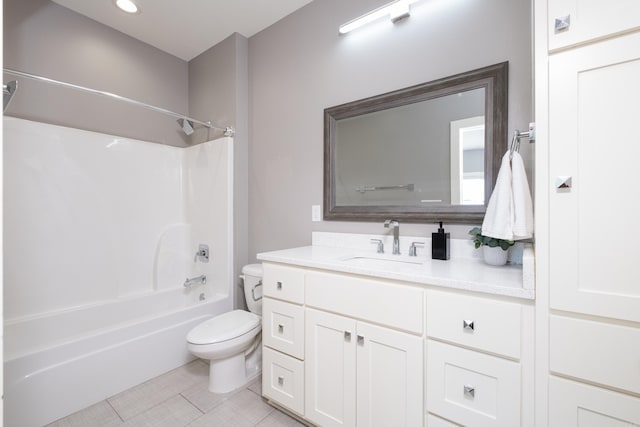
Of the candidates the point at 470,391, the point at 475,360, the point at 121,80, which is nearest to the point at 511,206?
the point at 475,360

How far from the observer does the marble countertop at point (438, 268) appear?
934mm

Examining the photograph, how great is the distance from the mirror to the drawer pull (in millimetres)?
761

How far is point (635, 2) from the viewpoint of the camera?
30.5 inches

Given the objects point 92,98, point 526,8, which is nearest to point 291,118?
point 526,8

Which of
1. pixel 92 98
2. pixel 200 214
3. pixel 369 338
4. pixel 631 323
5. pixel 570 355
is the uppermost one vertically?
pixel 92 98

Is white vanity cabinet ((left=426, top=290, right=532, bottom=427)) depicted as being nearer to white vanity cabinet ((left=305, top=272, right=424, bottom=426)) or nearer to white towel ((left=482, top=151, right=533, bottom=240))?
white vanity cabinet ((left=305, top=272, right=424, bottom=426))

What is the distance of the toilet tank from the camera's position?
2.09 meters

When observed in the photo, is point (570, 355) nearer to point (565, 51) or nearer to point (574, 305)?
point (574, 305)

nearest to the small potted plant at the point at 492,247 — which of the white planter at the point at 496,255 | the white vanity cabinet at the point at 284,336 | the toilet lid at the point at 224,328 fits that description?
the white planter at the point at 496,255

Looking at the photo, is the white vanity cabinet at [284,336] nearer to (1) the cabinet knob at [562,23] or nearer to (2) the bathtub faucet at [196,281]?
(2) the bathtub faucet at [196,281]

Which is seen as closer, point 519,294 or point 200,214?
point 519,294

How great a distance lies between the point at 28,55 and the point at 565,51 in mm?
3064

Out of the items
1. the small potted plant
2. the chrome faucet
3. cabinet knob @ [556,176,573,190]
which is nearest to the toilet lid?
the chrome faucet

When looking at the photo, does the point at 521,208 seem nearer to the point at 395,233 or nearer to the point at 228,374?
the point at 395,233
